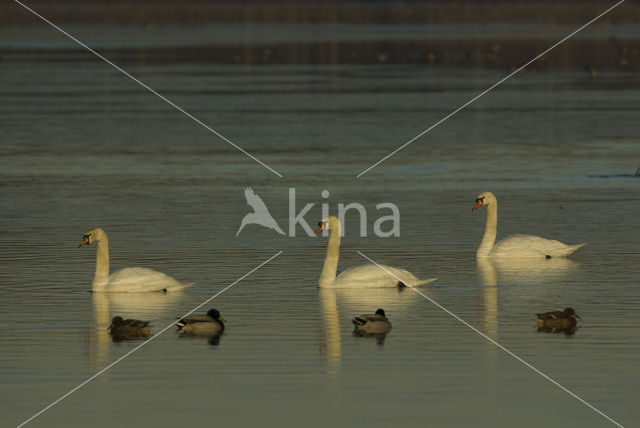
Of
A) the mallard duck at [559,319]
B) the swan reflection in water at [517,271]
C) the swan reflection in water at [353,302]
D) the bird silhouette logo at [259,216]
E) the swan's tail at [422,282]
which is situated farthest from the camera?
the bird silhouette logo at [259,216]

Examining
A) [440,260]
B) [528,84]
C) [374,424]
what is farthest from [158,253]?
[528,84]

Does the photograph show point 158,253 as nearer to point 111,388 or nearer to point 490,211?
point 490,211

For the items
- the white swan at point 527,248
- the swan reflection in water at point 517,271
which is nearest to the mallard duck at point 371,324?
the swan reflection in water at point 517,271

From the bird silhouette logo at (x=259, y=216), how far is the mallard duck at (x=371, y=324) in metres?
8.51

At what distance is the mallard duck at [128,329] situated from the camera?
17109 mm

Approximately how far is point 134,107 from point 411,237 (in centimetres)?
2942

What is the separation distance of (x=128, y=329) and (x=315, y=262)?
6.14 metres

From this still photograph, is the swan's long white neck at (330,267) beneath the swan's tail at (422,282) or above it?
above

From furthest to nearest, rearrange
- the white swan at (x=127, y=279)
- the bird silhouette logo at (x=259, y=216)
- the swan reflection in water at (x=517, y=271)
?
the bird silhouette logo at (x=259, y=216) < the swan reflection in water at (x=517, y=271) < the white swan at (x=127, y=279)

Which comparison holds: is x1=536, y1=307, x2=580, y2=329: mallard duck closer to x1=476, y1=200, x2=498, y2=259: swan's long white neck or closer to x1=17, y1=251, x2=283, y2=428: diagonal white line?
x1=17, y1=251, x2=283, y2=428: diagonal white line

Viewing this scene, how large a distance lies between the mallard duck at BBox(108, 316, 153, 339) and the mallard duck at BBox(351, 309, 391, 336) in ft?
7.74

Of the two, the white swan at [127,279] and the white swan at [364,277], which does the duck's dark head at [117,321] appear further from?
the white swan at [364,277]

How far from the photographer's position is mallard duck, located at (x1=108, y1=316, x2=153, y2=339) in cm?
1711

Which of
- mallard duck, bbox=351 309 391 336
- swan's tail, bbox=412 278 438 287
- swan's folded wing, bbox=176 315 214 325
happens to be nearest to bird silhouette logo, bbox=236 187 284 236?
swan's tail, bbox=412 278 438 287
